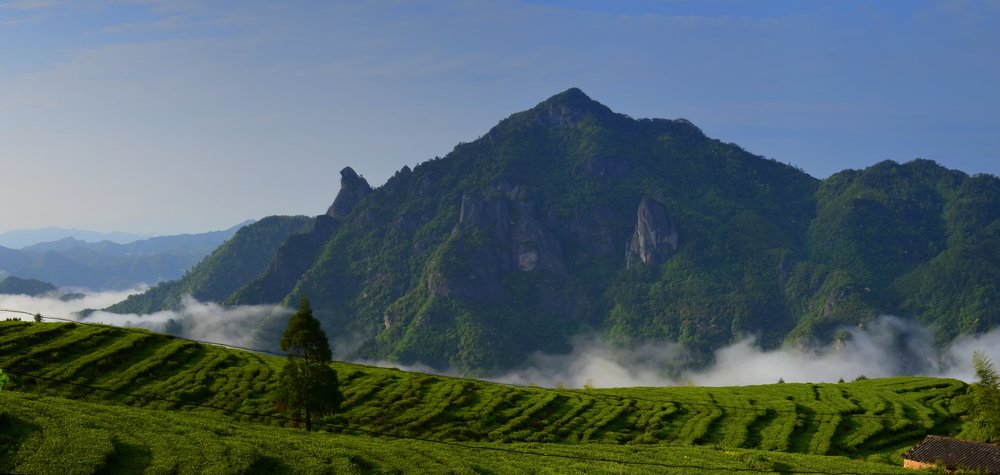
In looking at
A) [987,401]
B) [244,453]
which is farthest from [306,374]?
[987,401]

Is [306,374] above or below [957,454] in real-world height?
above

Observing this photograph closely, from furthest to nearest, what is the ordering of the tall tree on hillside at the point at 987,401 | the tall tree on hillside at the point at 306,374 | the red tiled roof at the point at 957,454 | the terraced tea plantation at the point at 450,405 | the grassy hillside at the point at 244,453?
the tall tree on hillside at the point at 987,401, the terraced tea plantation at the point at 450,405, the red tiled roof at the point at 957,454, the tall tree on hillside at the point at 306,374, the grassy hillside at the point at 244,453

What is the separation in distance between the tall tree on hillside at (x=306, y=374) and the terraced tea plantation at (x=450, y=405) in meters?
7.25

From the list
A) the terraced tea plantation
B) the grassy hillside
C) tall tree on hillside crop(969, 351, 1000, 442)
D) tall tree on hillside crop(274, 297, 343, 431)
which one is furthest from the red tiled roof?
tall tree on hillside crop(274, 297, 343, 431)

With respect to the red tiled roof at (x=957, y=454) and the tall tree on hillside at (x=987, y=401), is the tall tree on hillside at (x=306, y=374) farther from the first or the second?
the tall tree on hillside at (x=987, y=401)

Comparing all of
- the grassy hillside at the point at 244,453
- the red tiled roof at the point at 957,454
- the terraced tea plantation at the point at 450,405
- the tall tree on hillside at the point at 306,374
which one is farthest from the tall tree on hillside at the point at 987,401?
the tall tree on hillside at the point at 306,374

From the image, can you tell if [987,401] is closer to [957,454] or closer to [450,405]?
[957,454]

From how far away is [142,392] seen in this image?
86.8 metres

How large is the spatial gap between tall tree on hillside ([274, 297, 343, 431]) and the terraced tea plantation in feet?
23.8

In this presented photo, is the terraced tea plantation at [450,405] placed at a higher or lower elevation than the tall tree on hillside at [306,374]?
lower

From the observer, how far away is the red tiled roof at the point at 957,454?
2869 inches

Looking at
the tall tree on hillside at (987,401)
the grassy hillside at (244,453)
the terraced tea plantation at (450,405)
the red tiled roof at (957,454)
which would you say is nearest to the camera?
the grassy hillside at (244,453)

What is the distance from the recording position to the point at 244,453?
50594mm

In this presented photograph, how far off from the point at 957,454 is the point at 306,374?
6308cm
